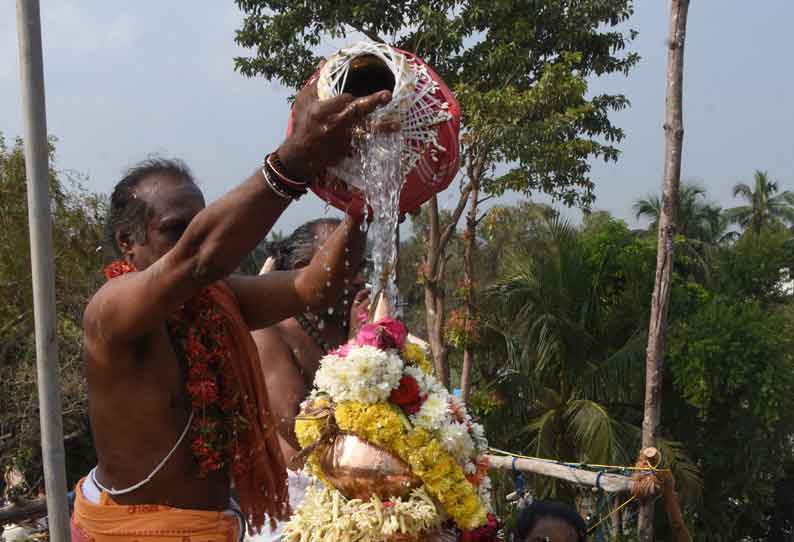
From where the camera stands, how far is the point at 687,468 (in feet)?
36.6

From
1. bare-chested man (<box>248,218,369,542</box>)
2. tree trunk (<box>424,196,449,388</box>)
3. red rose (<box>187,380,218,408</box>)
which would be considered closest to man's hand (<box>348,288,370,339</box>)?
bare-chested man (<box>248,218,369,542</box>)

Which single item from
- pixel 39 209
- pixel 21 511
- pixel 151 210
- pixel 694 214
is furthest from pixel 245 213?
pixel 694 214

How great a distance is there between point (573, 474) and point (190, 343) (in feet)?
13.2

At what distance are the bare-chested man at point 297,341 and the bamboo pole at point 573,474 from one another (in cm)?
236

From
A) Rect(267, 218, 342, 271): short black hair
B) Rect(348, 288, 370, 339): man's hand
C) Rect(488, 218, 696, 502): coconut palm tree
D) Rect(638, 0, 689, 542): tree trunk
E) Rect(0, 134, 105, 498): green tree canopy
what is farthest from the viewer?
Rect(0, 134, 105, 498): green tree canopy

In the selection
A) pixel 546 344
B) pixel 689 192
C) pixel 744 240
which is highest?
pixel 689 192

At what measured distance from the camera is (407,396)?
2477 mm

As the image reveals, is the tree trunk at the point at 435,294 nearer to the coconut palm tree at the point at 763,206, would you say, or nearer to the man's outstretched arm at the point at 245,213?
the man's outstretched arm at the point at 245,213

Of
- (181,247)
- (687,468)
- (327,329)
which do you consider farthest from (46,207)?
(687,468)

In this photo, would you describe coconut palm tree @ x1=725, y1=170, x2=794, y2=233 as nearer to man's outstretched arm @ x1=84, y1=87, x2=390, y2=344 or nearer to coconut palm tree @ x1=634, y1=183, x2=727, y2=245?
coconut palm tree @ x1=634, y1=183, x2=727, y2=245

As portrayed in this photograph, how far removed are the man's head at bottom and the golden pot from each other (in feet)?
2.46

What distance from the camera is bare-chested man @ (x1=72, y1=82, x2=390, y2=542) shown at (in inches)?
73.8

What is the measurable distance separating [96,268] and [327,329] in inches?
542

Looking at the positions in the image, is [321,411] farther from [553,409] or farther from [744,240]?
[744,240]
